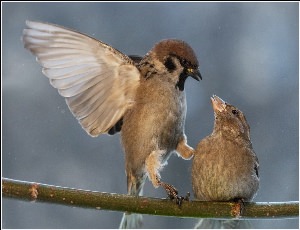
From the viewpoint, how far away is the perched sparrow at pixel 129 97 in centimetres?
159

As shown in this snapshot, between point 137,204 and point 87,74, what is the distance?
0.43m

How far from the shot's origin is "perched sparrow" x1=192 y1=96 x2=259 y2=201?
1.49 m

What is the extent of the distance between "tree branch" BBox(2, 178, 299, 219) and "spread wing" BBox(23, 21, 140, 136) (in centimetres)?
35

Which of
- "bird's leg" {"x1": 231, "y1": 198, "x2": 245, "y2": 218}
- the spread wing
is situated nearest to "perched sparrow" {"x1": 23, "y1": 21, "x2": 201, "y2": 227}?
the spread wing

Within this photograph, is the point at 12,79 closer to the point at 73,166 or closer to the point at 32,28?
the point at 73,166

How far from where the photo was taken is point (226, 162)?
4.92 ft

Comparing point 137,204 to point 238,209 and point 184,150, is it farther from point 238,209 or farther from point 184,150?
point 184,150

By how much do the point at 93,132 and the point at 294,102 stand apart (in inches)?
31.1

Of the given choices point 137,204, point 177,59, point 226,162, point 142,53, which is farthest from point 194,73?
point 142,53

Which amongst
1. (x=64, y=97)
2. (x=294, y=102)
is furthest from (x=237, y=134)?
(x=294, y=102)

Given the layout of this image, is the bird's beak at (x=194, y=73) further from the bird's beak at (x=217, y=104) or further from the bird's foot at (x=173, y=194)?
the bird's foot at (x=173, y=194)

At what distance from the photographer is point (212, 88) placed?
1.80 meters

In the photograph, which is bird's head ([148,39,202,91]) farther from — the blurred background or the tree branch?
the tree branch

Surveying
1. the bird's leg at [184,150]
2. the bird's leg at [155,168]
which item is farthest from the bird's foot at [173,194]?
the bird's leg at [184,150]
